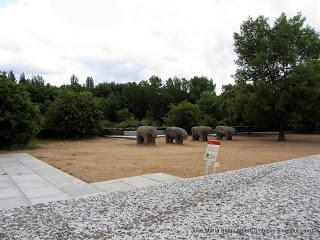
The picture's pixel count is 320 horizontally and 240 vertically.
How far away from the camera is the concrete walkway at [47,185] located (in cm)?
641

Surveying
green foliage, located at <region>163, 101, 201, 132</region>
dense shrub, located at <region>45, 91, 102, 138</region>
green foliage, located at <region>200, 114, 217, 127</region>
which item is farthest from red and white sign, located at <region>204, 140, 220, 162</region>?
green foliage, located at <region>200, 114, 217, 127</region>

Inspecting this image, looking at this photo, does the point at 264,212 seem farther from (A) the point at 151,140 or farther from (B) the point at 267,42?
(B) the point at 267,42

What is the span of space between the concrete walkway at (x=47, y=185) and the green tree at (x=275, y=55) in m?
15.1

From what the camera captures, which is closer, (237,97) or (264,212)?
(264,212)

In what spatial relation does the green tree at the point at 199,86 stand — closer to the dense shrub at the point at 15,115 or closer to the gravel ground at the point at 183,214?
the dense shrub at the point at 15,115

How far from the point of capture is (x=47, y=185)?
24.9 ft

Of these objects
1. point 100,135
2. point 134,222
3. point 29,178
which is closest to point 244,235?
point 134,222

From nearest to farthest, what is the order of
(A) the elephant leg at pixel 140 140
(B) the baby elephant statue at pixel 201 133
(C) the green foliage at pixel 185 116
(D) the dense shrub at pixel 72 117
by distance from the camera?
(A) the elephant leg at pixel 140 140 < (B) the baby elephant statue at pixel 201 133 < (D) the dense shrub at pixel 72 117 < (C) the green foliage at pixel 185 116

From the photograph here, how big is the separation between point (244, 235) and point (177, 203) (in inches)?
61.4

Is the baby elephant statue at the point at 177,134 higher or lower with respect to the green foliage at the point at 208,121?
lower

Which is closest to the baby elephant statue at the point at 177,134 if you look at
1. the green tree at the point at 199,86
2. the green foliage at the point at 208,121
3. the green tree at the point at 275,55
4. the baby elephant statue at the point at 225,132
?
the baby elephant statue at the point at 225,132

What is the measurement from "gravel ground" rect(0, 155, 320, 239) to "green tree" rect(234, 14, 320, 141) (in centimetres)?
1572

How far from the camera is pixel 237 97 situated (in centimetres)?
2314

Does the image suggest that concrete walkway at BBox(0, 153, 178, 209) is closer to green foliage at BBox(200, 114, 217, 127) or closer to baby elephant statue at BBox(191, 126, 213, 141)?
baby elephant statue at BBox(191, 126, 213, 141)
